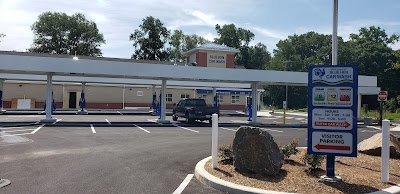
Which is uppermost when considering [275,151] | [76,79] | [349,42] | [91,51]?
[349,42]

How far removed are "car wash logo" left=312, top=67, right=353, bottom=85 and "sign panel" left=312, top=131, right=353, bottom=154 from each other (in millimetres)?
1034

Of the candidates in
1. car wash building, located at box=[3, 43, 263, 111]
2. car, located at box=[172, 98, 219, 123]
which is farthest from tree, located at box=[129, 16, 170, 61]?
car, located at box=[172, 98, 219, 123]

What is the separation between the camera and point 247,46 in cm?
9206

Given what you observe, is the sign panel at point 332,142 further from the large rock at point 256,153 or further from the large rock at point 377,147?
the large rock at point 377,147

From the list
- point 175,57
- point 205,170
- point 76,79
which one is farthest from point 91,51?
point 205,170

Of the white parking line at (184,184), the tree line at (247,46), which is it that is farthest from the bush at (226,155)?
the tree line at (247,46)

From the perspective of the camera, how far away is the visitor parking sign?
23.8ft

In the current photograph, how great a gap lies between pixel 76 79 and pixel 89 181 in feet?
90.5

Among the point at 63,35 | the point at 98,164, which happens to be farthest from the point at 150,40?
the point at 98,164

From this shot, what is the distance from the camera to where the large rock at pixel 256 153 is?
25.2ft

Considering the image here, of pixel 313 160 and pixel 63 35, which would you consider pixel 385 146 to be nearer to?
pixel 313 160

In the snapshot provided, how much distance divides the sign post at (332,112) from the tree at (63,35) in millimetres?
69121

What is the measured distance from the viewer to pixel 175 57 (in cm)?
8550

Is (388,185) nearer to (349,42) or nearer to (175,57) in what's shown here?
(175,57)
